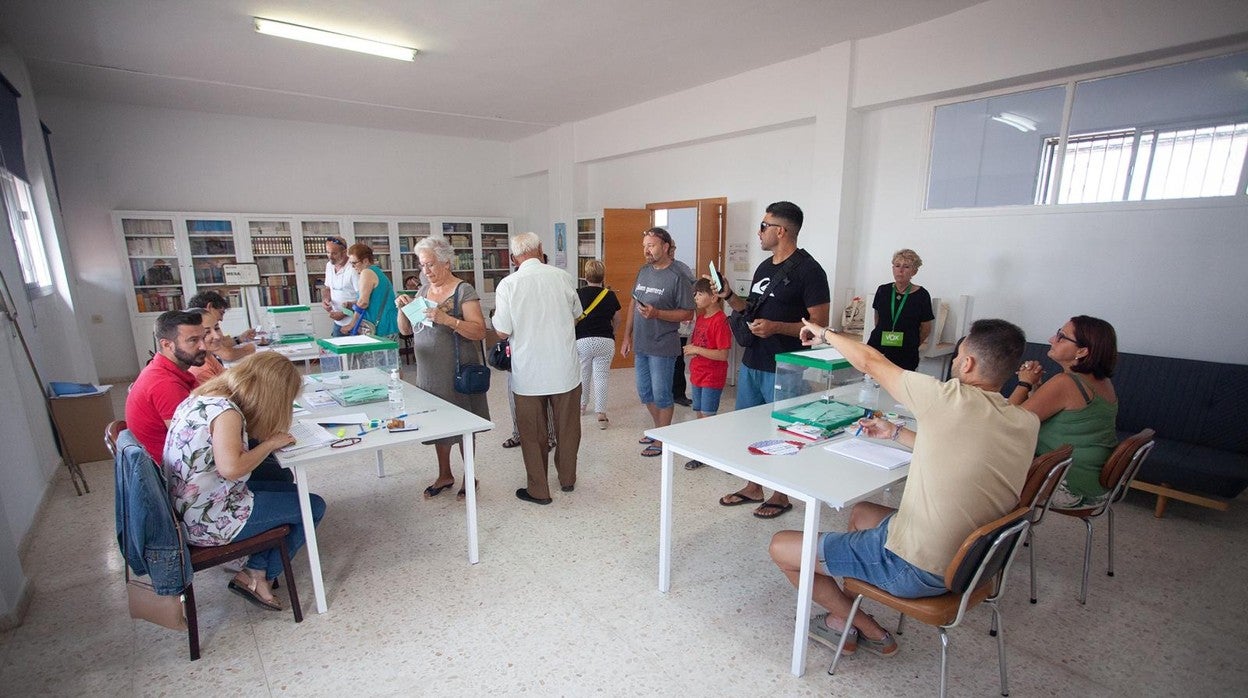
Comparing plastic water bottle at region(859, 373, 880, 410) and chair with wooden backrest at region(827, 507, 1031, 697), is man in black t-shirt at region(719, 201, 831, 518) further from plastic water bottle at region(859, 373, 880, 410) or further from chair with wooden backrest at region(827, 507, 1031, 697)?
chair with wooden backrest at region(827, 507, 1031, 697)

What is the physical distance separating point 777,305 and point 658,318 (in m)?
1.01

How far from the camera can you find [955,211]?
421 cm

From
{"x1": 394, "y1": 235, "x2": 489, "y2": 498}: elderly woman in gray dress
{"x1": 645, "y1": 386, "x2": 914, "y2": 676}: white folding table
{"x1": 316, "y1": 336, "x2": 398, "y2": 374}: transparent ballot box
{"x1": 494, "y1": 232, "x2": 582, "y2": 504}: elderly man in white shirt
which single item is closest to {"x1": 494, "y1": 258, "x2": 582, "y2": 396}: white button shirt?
{"x1": 494, "y1": 232, "x2": 582, "y2": 504}: elderly man in white shirt

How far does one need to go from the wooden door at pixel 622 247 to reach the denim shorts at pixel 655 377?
8.43ft

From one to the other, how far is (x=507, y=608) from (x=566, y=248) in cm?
623

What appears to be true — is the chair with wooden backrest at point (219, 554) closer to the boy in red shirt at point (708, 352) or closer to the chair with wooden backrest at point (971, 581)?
the chair with wooden backrest at point (971, 581)

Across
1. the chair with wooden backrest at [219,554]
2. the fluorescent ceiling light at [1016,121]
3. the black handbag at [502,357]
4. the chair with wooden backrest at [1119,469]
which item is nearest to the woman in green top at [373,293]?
the black handbag at [502,357]

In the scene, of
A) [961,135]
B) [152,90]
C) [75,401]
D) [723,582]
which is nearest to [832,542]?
[723,582]

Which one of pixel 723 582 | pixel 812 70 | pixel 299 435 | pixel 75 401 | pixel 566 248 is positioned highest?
pixel 812 70

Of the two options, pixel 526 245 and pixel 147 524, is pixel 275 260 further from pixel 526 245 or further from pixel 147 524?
pixel 147 524

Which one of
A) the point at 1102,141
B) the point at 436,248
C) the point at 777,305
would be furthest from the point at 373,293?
the point at 1102,141

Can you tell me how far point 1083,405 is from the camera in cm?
226

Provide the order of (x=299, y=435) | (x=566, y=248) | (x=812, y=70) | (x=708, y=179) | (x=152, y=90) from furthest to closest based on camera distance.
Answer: (x=566, y=248), (x=708, y=179), (x=152, y=90), (x=812, y=70), (x=299, y=435)

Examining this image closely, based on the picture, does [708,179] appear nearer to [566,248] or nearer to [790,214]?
[566,248]
